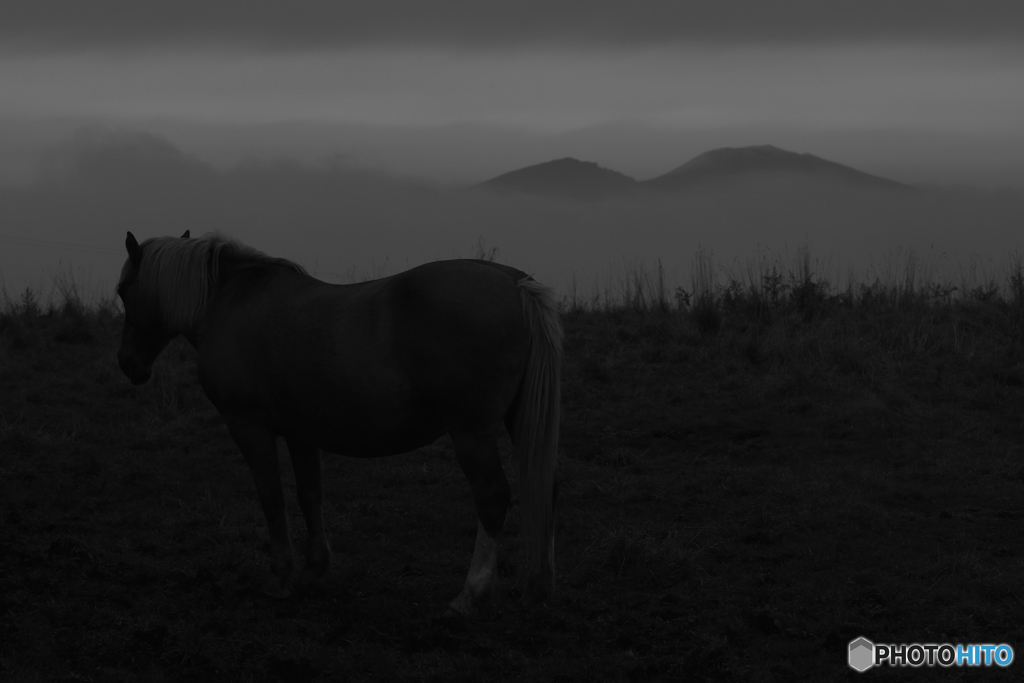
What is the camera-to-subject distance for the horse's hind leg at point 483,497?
4965 millimetres

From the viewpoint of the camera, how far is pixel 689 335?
38.2ft

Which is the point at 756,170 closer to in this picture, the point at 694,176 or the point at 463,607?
the point at 694,176

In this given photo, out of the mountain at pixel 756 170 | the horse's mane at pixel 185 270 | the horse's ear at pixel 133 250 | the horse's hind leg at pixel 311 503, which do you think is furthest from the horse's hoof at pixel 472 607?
the mountain at pixel 756 170

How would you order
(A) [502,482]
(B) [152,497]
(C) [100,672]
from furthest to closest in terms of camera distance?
(B) [152,497]
(A) [502,482]
(C) [100,672]

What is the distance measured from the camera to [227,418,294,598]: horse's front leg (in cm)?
541

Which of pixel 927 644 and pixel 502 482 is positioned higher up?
pixel 502 482

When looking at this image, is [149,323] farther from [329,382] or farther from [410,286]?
[410,286]

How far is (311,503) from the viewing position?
5.70 m

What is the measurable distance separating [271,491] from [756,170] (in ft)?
458

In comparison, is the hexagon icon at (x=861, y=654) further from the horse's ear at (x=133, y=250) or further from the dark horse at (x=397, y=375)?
the horse's ear at (x=133, y=250)

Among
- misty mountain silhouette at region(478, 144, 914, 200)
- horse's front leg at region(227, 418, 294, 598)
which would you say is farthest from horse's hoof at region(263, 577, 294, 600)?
misty mountain silhouette at region(478, 144, 914, 200)

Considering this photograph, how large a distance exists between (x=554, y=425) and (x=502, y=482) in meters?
0.40

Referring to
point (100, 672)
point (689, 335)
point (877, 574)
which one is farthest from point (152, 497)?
point (689, 335)

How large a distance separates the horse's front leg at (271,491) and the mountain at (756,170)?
12514 cm
